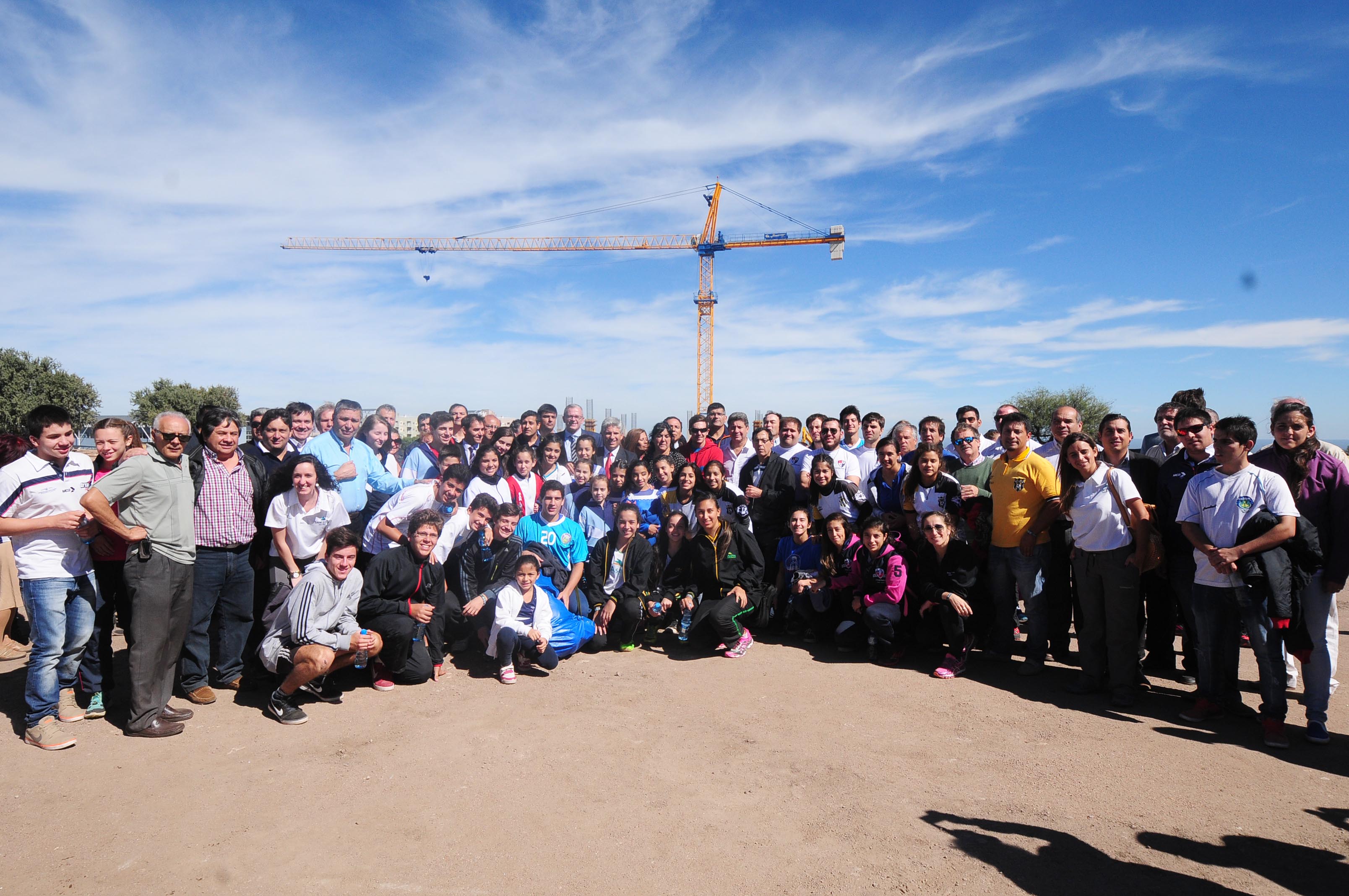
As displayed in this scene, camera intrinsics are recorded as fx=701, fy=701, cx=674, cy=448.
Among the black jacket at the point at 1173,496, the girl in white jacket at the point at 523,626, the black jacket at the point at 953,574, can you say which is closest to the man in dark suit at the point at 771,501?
the black jacket at the point at 953,574

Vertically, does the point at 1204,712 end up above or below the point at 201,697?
above

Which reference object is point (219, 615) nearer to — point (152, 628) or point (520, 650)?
point (152, 628)

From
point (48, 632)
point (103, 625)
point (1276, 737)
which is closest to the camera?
point (1276, 737)

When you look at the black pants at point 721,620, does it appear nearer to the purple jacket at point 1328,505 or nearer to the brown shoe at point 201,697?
the brown shoe at point 201,697

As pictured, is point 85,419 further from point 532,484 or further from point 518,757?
point 518,757

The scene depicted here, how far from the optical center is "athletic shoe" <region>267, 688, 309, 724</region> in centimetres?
452

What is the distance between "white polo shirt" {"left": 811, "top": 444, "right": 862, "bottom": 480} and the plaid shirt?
4817 mm

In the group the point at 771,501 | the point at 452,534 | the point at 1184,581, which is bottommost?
the point at 1184,581

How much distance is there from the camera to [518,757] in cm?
401

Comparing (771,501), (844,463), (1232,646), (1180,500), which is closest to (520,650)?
(771,501)

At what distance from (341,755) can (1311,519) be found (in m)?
6.04

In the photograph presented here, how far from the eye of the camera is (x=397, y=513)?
5.65 metres

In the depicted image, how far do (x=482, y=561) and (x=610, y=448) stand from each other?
257cm

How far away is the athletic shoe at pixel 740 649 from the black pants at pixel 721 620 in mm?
42
